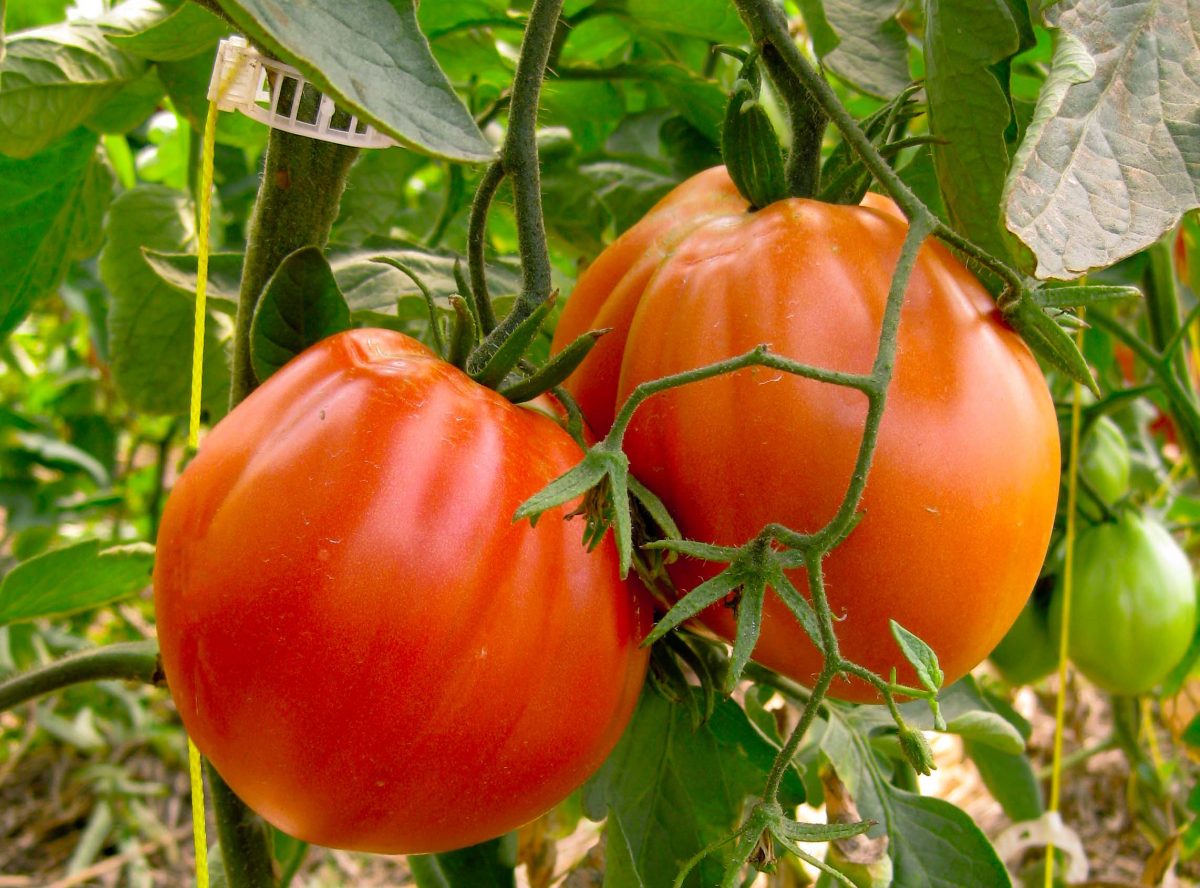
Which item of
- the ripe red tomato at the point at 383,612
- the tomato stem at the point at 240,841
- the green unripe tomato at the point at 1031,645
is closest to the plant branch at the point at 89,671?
the tomato stem at the point at 240,841

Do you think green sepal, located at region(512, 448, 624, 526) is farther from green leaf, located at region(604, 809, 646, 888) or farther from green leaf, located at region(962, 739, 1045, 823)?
green leaf, located at region(962, 739, 1045, 823)

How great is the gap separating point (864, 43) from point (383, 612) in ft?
1.45

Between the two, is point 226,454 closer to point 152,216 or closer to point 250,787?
point 250,787

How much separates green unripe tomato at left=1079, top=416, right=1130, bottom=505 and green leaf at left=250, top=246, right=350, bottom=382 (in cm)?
82

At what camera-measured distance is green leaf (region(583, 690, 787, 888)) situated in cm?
58

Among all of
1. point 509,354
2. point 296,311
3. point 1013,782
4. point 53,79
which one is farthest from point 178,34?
point 1013,782

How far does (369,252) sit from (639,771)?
372mm

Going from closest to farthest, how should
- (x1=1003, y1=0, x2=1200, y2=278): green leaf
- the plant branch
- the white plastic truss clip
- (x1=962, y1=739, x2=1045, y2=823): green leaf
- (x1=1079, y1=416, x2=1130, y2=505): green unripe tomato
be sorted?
(x1=1003, y1=0, x2=1200, y2=278): green leaf < the white plastic truss clip < the plant branch < (x1=962, y1=739, x2=1045, y2=823): green leaf < (x1=1079, y1=416, x2=1130, y2=505): green unripe tomato

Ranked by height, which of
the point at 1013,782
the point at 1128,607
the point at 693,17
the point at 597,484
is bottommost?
the point at 1013,782

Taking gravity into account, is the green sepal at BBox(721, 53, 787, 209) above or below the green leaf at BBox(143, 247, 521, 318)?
above

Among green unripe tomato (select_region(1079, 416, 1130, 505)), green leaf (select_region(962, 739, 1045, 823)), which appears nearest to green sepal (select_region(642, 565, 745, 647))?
green leaf (select_region(962, 739, 1045, 823))

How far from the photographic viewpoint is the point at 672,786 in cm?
60

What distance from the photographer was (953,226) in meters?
0.51

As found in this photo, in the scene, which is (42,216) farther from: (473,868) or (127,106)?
(473,868)
